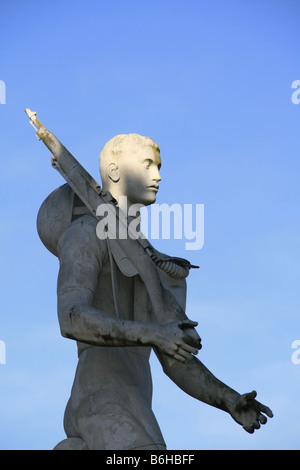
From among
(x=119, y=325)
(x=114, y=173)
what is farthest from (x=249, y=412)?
(x=114, y=173)

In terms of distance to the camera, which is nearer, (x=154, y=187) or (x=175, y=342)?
(x=175, y=342)

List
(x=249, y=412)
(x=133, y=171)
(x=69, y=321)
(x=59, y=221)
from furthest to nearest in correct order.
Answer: (x=133, y=171)
(x=59, y=221)
(x=249, y=412)
(x=69, y=321)

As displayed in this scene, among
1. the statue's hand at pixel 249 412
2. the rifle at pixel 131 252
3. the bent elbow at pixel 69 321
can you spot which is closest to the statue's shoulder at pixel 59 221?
the rifle at pixel 131 252

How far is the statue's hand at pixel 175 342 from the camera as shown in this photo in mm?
13609

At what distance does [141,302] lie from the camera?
582 inches

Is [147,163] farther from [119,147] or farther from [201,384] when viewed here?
[201,384]

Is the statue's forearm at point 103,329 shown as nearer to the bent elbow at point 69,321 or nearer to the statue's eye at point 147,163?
Answer: the bent elbow at point 69,321

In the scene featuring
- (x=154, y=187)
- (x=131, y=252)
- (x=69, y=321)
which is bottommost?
(x=69, y=321)

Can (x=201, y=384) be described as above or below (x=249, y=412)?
above

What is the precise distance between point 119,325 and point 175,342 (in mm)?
A: 583

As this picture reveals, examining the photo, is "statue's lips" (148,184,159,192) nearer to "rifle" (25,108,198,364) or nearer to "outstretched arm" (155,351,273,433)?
"rifle" (25,108,198,364)

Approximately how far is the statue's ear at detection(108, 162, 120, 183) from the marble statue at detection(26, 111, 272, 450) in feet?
0.05

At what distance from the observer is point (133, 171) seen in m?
15.3

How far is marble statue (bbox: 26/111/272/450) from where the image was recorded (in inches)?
542
